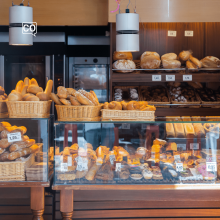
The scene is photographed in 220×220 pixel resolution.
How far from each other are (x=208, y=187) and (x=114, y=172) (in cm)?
62

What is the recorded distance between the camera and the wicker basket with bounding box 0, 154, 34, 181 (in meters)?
1.73

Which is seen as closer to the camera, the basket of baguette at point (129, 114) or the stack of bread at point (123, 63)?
the basket of baguette at point (129, 114)

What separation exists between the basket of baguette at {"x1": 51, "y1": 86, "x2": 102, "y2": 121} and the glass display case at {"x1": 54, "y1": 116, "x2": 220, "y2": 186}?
0.16 ft

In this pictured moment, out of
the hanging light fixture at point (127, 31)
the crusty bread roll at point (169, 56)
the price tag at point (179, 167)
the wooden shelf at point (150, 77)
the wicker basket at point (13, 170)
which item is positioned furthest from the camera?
the crusty bread roll at point (169, 56)

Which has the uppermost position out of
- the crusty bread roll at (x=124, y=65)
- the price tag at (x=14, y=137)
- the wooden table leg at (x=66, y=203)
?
the crusty bread roll at (x=124, y=65)

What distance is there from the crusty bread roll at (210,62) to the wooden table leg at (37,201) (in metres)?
2.39

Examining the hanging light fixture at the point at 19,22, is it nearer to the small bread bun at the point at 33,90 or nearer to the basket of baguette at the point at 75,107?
the small bread bun at the point at 33,90

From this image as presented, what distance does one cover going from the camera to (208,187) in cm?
173

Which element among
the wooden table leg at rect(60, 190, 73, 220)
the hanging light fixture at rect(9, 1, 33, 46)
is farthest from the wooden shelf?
the wooden table leg at rect(60, 190, 73, 220)

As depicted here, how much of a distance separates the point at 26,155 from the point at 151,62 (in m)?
1.88

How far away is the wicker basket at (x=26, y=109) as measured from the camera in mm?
1754

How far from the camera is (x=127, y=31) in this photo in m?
1.99

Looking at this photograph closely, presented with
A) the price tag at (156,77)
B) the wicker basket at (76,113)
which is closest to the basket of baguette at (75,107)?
the wicker basket at (76,113)

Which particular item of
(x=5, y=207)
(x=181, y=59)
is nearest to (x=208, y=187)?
(x=5, y=207)
